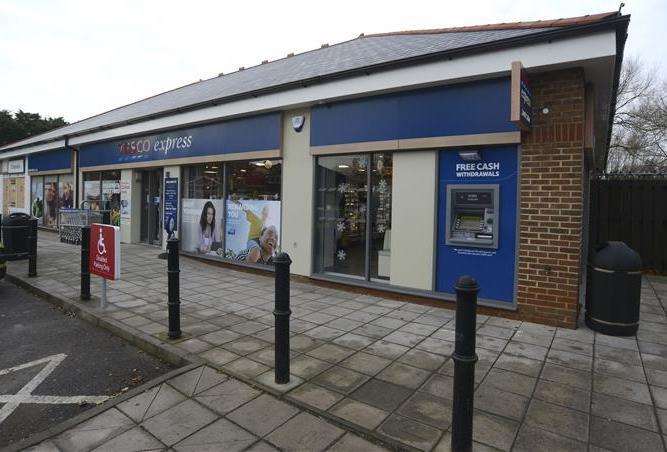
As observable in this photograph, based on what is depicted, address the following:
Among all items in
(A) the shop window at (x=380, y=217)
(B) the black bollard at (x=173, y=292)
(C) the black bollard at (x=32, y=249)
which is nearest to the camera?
(B) the black bollard at (x=173, y=292)

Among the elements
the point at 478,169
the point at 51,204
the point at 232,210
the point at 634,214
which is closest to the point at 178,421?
the point at 478,169

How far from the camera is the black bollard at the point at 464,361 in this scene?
2551 mm

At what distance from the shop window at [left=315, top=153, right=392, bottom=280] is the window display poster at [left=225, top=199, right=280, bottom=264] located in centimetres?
117

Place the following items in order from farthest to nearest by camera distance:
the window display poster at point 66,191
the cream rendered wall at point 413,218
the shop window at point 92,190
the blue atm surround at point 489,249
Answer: the window display poster at point 66,191 → the shop window at point 92,190 → the cream rendered wall at point 413,218 → the blue atm surround at point 489,249

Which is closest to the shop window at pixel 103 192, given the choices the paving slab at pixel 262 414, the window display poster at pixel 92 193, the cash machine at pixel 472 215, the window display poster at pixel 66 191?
the window display poster at pixel 92 193

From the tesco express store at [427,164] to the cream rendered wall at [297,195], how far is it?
3cm

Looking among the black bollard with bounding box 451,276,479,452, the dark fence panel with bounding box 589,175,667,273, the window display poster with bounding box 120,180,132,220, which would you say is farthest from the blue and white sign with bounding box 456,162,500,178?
the window display poster with bounding box 120,180,132,220

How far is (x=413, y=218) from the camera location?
6.64 meters

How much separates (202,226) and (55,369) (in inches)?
251

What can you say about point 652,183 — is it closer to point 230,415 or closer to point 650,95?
point 230,415

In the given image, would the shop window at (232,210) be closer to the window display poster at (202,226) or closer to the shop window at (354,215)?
the window display poster at (202,226)

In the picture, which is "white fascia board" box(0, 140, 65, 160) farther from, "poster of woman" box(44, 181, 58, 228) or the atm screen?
the atm screen

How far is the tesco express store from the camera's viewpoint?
5.45 m

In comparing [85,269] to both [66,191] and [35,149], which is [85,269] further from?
[35,149]
